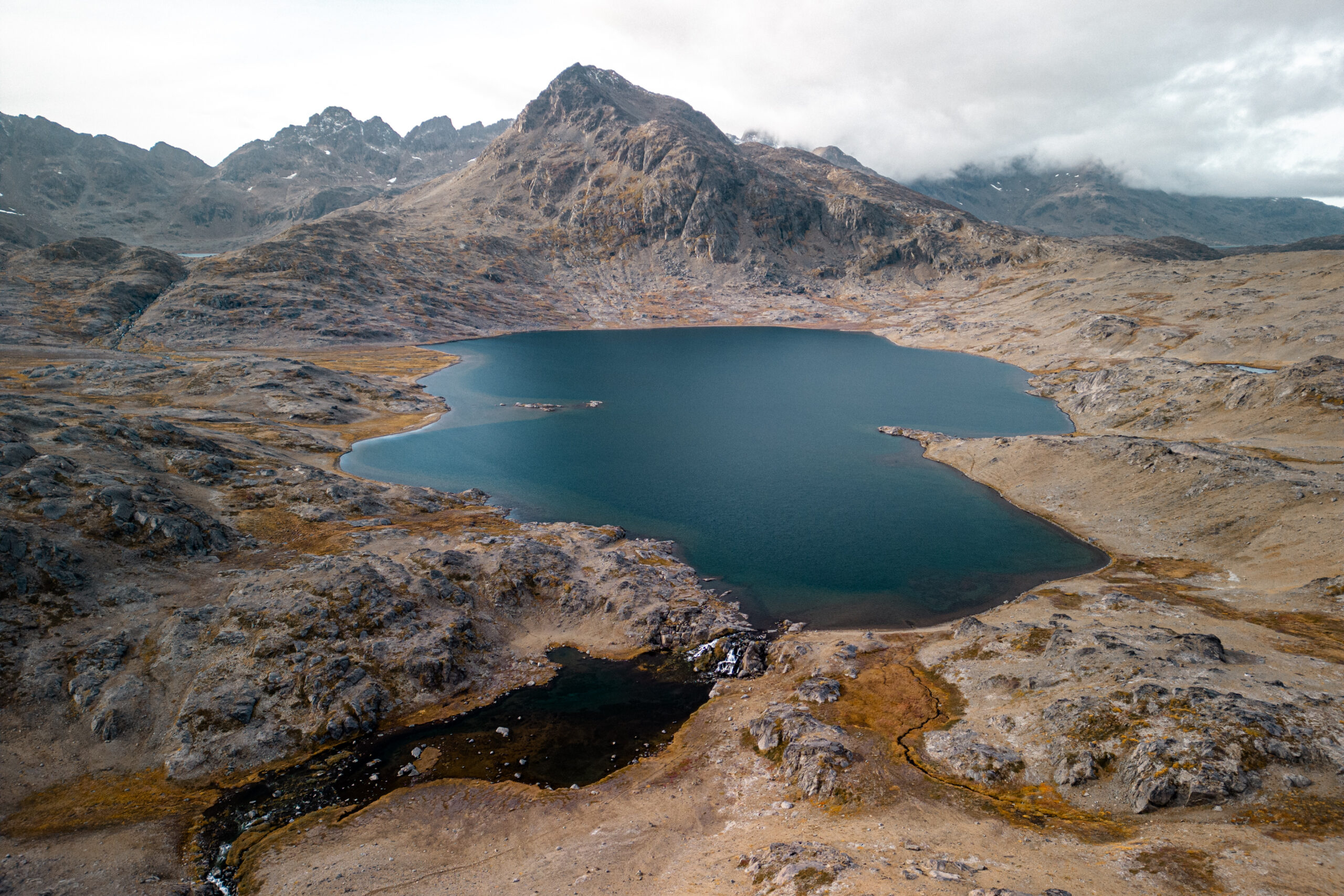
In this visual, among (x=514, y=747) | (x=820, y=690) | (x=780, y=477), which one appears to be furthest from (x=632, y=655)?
(x=780, y=477)

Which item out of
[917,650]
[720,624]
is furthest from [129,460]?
[917,650]

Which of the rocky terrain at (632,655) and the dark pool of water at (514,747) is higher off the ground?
the rocky terrain at (632,655)

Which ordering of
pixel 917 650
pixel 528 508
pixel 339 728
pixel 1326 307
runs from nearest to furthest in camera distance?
pixel 339 728
pixel 917 650
pixel 528 508
pixel 1326 307

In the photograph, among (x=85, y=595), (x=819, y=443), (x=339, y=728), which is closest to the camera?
(x=339, y=728)

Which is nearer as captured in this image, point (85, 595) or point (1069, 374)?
point (85, 595)

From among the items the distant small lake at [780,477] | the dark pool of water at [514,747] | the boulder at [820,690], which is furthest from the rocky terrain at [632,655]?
the distant small lake at [780,477]

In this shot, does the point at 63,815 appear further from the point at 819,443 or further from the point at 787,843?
the point at 819,443

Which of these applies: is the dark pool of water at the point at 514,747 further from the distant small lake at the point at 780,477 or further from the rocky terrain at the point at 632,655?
the distant small lake at the point at 780,477
